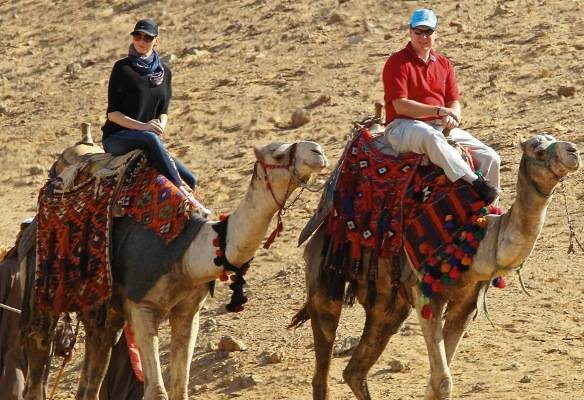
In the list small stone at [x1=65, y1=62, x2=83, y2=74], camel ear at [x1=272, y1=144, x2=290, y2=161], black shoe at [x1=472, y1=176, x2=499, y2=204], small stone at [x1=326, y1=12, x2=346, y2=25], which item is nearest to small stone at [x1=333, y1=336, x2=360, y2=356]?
black shoe at [x1=472, y1=176, x2=499, y2=204]

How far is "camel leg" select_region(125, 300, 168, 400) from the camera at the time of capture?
454 inches

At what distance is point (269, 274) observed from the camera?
1652cm

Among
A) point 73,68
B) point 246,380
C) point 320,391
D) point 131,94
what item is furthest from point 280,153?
point 73,68

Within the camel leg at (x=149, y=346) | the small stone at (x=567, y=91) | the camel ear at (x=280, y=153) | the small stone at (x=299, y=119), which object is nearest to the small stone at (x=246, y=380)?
the camel leg at (x=149, y=346)

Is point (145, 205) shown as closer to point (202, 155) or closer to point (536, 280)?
point (536, 280)

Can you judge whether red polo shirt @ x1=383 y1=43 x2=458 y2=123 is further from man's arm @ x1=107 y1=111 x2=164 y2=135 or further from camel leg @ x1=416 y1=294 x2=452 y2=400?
man's arm @ x1=107 y1=111 x2=164 y2=135

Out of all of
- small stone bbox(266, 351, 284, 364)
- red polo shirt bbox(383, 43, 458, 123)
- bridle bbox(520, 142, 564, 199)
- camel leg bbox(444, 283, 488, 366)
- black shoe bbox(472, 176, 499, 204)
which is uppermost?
red polo shirt bbox(383, 43, 458, 123)

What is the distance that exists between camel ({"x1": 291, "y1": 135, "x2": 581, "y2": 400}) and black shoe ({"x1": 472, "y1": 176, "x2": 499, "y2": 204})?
0.13 meters

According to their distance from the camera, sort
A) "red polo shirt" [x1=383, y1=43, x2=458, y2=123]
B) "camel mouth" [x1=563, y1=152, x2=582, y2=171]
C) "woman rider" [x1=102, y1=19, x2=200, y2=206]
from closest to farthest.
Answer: "camel mouth" [x1=563, y1=152, x2=582, y2=171], "red polo shirt" [x1=383, y1=43, x2=458, y2=123], "woman rider" [x1=102, y1=19, x2=200, y2=206]

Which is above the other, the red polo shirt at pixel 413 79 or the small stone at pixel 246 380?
the red polo shirt at pixel 413 79

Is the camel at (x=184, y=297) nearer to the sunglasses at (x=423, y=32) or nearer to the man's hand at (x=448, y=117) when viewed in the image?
the man's hand at (x=448, y=117)

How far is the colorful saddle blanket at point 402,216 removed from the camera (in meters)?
11.5

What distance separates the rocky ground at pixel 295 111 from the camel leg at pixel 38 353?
183cm

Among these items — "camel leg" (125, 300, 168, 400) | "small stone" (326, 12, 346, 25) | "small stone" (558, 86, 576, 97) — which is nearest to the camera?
"camel leg" (125, 300, 168, 400)
